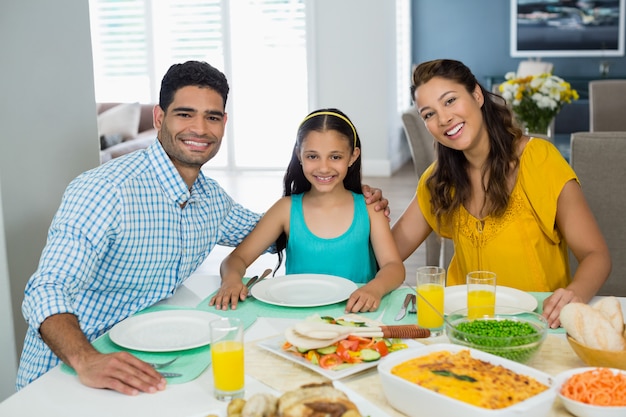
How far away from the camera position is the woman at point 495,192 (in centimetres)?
204

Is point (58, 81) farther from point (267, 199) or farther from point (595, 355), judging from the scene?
point (267, 199)

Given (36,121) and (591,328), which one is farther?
(36,121)

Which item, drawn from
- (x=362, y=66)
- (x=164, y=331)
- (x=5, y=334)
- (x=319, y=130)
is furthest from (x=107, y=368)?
(x=362, y=66)

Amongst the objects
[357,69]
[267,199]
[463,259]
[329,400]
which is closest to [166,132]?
[463,259]

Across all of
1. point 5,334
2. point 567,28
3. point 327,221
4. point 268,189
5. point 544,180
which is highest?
point 567,28

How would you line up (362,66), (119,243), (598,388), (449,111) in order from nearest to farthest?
1. (598,388)
2. (119,243)
3. (449,111)
4. (362,66)

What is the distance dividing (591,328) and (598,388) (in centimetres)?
20

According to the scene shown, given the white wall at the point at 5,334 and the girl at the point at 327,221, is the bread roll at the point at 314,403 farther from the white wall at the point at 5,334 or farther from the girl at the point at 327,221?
the white wall at the point at 5,334

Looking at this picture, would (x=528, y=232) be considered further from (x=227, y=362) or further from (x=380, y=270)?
(x=227, y=362)

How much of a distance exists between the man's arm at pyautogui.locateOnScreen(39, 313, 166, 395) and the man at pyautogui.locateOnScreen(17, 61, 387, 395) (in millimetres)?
65

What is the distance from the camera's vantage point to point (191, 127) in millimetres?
1939

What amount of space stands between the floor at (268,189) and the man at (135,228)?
2892 millimetres

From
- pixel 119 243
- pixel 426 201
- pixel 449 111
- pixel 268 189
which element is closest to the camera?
pixel 119 243

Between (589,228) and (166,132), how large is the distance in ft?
3.77
